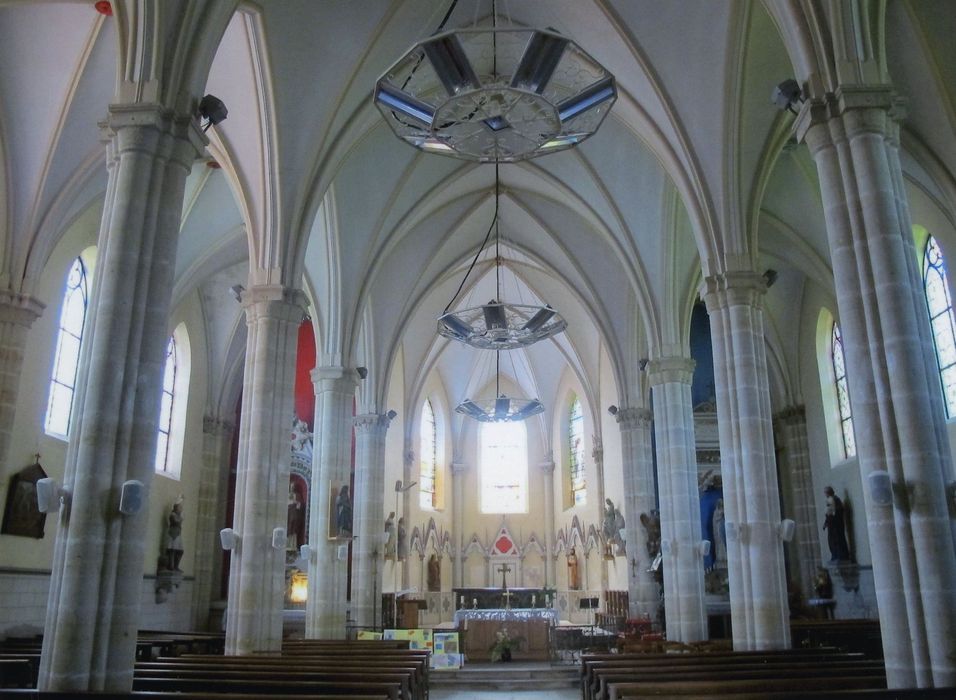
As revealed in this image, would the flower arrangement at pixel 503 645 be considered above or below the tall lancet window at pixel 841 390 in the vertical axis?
below

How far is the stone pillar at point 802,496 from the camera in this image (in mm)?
24000

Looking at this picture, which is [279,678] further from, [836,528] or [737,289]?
[836,528]

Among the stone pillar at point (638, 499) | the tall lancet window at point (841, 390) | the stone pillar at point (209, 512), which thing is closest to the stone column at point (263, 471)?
the stone pillar at point (209, 512)

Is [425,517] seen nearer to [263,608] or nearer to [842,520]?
[842,520]

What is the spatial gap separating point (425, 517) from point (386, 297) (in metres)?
11.8

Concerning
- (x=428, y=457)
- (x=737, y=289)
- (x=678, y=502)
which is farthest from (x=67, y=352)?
(x=428, y=457)

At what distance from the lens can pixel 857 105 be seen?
364 inches

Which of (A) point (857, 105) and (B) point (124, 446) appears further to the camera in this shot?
(A) point (857, 105)

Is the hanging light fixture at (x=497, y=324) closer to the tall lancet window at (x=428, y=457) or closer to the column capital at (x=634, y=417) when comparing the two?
the column capital at (x=634, y=417)

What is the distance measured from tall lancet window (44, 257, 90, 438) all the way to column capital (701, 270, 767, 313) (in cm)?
1300

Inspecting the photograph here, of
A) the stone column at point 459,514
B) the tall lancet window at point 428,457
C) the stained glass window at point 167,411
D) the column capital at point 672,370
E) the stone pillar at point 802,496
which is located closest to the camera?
the column capital at point 672,370

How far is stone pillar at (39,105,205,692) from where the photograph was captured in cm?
782

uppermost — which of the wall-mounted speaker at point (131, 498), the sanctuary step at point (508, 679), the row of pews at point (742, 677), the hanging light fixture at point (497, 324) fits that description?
the hanging light fixture at point (497, 324)

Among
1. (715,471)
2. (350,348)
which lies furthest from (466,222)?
(715,471)
